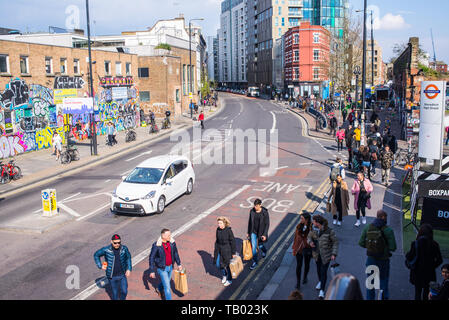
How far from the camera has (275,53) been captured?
11100 cm

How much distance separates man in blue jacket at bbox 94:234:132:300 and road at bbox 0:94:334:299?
39.6 inches

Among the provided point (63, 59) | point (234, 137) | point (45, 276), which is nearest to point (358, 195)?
point (45, 276)

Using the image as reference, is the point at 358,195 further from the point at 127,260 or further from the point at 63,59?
the point at 63,59

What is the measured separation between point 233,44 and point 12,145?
488 feet

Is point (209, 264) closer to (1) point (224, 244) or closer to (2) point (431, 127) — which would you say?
(1) point (224, 244)

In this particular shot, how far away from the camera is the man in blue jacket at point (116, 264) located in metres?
8.33

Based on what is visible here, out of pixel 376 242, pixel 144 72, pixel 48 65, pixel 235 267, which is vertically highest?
pixel 144 72

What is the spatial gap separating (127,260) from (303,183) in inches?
498

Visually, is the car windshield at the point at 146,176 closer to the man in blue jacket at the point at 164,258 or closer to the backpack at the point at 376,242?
the man in blue jacket at the point at 164,258

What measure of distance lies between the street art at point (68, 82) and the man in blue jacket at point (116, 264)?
26.9 metres

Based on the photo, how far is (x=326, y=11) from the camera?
4562 inches

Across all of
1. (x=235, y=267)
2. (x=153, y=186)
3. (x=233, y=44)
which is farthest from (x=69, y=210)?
(x=233, y=44)
